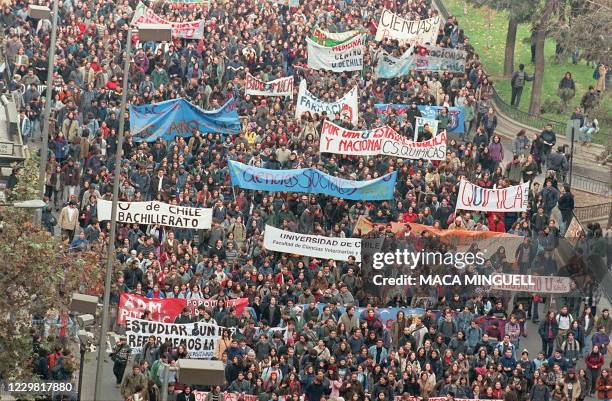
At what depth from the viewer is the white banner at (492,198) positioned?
42594 mm

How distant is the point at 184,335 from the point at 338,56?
55.9 feet

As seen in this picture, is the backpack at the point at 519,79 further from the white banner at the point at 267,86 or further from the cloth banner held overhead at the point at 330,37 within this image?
the white banner at the point at 267,86

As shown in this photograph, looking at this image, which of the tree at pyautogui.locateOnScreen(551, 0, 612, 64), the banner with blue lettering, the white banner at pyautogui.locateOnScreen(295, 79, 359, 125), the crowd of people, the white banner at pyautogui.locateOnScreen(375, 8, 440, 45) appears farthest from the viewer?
the white banner at pyautogui.locateOnScreen(375, 8, 440, 45)

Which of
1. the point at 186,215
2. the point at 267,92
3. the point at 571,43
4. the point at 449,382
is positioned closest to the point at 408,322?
the point at 449,382

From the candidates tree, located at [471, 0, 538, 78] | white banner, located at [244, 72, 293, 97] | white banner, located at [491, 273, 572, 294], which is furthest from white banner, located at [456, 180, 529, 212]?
tree, located at [471, 0, 538, 78]

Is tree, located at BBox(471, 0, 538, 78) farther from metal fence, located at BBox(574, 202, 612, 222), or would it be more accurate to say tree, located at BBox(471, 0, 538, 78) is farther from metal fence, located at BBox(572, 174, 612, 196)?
metal fence, located at BBox(574, 202, 612, 222)

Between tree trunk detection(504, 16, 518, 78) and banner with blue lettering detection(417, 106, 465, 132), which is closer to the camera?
banner with blue lettering detection(417, 106, 465, 132)

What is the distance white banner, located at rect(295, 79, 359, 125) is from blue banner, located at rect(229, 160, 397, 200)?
15.8 ft

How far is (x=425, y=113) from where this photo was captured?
48.4 metres

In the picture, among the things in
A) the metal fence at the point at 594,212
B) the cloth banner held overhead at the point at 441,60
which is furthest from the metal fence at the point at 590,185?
the cloth banner held overhead at the point at 441,60

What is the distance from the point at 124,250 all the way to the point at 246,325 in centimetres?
350

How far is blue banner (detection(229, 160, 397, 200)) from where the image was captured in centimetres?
4309

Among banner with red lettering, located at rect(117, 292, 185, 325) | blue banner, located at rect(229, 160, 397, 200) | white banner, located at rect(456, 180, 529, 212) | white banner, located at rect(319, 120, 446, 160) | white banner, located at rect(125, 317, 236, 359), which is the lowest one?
white banner, located at rect(125, 317, 236, 359)

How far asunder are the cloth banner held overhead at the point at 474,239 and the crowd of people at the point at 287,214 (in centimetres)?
19
